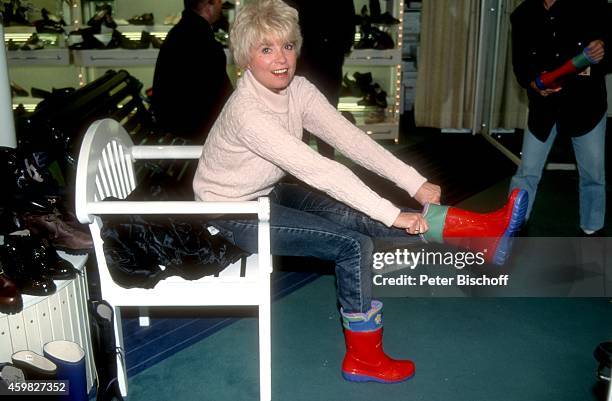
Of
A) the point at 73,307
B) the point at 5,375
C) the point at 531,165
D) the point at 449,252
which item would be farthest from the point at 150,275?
the point at 531,165

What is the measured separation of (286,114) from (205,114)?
3.58ft

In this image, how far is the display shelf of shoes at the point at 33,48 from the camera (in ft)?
17.5

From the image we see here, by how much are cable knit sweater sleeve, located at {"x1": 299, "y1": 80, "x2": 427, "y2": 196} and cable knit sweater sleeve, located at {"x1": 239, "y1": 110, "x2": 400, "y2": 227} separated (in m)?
0.30

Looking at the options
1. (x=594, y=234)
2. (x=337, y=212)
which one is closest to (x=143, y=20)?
(x=337, y=212)

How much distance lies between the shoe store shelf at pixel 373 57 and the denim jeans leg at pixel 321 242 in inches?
145

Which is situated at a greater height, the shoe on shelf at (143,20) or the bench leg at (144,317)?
the shoe on shelf at (143,20)

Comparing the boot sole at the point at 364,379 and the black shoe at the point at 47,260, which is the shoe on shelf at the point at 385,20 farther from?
the black shoe at the point at 47,260

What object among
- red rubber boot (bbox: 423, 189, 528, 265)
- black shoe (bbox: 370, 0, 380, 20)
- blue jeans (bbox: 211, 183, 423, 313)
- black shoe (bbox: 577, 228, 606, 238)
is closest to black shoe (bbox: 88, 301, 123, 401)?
blue jeans (bbox: 211, 183, 423, 313)

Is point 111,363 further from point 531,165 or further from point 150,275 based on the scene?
point 531,165

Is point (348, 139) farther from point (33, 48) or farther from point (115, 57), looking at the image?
point (33, 48)

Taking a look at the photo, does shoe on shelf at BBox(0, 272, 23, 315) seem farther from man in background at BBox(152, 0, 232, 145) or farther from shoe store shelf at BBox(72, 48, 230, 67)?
shoe store shelf at BBox(72, 48, 230, 67)

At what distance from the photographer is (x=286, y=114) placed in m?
2.31

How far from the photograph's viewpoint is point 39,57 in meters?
5.36

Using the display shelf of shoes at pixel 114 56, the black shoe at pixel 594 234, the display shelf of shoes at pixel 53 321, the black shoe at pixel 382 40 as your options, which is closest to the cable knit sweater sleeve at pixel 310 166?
the display shelf of shoes at pixel 53 321
